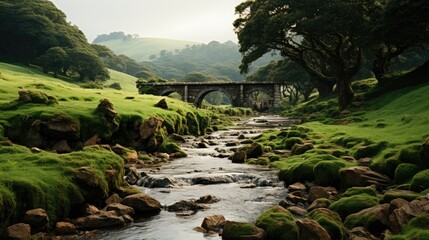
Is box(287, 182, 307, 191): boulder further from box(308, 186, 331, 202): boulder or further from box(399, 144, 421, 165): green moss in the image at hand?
box(399, 144, 421, 165): green moss

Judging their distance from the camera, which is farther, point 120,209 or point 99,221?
point 120,209

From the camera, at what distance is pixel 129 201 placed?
16891 millimetres

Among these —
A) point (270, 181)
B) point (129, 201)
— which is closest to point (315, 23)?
point (270, 181)

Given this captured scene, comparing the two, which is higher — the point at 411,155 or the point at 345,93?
the point at 345,93

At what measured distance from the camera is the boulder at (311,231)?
12.4 metres

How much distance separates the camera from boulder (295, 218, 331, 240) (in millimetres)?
12414

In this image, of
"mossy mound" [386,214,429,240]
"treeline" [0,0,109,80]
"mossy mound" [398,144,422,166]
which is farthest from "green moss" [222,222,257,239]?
"treeline" [0,0,109,80]

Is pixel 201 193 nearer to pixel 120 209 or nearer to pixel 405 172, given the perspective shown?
pixel 120 209

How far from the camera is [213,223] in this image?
1483 centimetres

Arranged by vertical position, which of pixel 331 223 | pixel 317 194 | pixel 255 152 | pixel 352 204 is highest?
pixel 352 204

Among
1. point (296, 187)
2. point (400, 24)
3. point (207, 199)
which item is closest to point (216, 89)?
point (400, 24)

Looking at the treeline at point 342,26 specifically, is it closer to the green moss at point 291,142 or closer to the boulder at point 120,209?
the green moss at point 291,142

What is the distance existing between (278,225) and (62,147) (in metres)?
19.9

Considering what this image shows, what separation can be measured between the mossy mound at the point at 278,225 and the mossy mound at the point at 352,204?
7.78 feet
